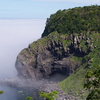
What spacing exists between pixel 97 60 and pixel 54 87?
2929 cm

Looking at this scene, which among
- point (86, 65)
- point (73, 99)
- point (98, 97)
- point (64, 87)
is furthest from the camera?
point (86, 65)

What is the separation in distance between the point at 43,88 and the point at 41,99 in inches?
1067

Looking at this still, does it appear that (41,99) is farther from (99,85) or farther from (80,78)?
(99,85)

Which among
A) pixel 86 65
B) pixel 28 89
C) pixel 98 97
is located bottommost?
pixel 28 89

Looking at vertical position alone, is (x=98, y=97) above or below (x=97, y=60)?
above

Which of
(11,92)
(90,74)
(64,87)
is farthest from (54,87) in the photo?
(90,74)

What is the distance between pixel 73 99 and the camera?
16025cm

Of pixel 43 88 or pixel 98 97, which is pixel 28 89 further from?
pixel 98 97

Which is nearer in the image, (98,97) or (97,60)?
(98,97)

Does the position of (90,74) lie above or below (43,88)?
above

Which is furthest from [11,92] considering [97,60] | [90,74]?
[90,74]

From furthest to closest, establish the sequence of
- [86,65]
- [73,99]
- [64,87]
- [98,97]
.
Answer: [86,65] → [64,87] → [73,99] → [98,97]

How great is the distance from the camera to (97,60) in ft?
644

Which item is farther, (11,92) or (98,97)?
(11,92)
